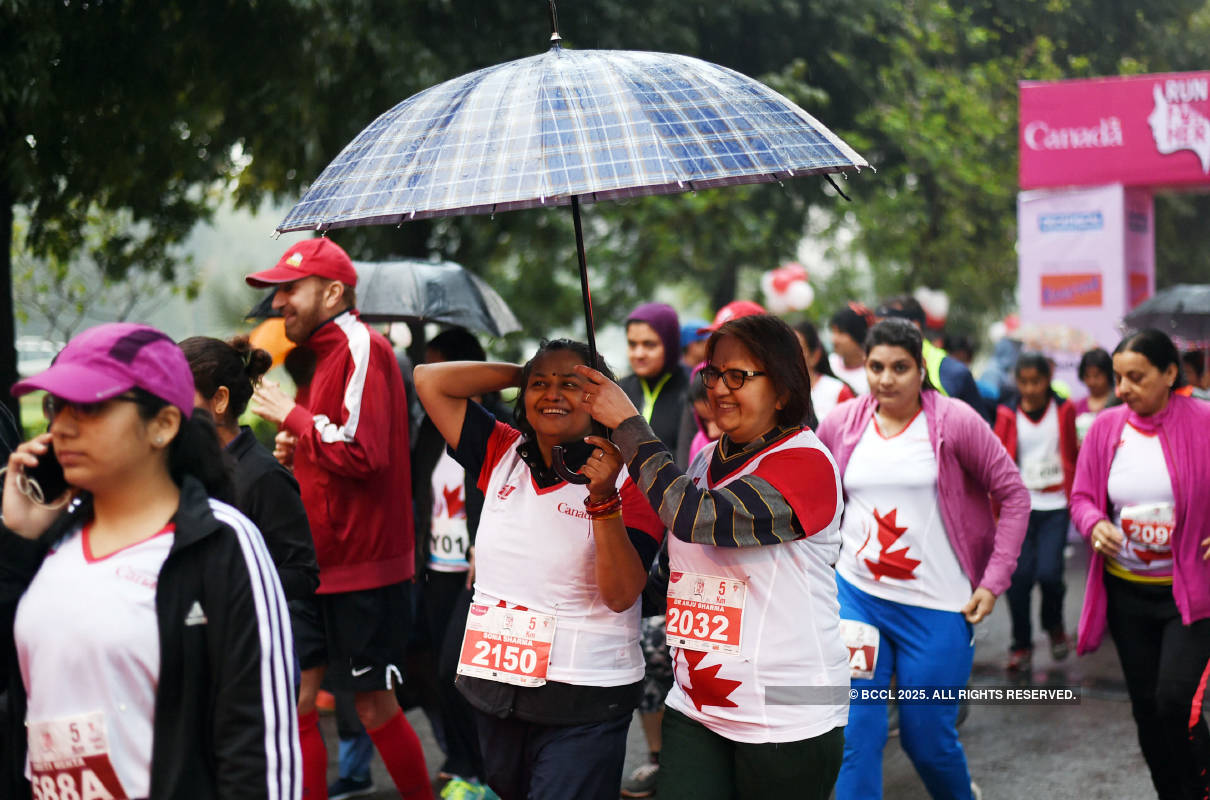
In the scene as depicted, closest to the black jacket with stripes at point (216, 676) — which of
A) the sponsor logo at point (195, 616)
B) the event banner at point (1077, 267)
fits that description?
the sponsor logo at point (195, 616)

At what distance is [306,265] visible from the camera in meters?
4.86

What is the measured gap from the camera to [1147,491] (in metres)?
5.10

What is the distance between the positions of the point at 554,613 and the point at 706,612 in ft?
1.34

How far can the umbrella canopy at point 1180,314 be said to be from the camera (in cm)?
923

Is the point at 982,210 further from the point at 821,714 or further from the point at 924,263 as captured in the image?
the point at 821,714

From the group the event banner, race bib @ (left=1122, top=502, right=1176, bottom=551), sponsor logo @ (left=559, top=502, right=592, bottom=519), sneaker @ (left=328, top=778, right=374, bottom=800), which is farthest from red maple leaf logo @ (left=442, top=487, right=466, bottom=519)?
the event banner

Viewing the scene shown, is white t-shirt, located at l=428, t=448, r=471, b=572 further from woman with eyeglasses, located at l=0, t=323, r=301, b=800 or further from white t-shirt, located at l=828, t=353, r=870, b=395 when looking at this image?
woman with eyeglasses, located at l=0, t=323, r=301, b=800

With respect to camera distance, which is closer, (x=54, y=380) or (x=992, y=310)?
(x=54, y=380)

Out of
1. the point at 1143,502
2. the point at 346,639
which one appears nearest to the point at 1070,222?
the point at 1143,502

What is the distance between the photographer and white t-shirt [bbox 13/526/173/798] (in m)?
2.38

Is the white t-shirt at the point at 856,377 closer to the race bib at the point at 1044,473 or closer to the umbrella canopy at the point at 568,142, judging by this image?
the race bib at the point at 1044,473

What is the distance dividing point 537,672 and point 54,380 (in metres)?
1.54

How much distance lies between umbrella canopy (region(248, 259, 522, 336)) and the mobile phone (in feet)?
13.3

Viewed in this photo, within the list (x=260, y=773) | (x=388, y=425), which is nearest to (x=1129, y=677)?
(x=388, y=425)
